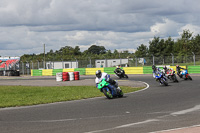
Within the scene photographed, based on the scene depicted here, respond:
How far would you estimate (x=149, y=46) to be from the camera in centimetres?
6284

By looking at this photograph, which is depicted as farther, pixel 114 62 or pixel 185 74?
pixel 114 62

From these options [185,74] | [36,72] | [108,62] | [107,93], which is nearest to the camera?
[107,93]

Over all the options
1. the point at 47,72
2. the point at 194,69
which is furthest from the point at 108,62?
the point at 194,69

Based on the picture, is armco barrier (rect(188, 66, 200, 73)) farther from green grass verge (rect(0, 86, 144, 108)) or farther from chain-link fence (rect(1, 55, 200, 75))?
green grass verge (rect(0, 86, 144, 108))

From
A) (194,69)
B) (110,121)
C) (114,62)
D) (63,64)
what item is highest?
(114,62)

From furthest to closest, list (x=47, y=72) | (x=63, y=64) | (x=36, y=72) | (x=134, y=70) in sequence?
(x=36, y=72), (x=47, y=72), (x=63, y=64), (x=134, y=70)

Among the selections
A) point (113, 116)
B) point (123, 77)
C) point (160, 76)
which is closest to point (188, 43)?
point (123, 77)

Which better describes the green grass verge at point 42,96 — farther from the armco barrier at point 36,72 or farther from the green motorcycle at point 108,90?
the armco barrier at point 36,72

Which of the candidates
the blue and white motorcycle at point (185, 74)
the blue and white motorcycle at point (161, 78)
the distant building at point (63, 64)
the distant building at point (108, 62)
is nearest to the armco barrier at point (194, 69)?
the blue and white motorcycle at point (185, 74)

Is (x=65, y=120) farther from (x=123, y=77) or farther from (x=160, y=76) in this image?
(x=123, y=77)

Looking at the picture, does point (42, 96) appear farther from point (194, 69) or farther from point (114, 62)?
point (114, 62)

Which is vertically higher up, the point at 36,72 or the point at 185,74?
the point at 185,74

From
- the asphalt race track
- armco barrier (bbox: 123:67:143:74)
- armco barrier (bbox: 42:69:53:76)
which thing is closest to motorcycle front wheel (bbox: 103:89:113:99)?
the asphalt race track

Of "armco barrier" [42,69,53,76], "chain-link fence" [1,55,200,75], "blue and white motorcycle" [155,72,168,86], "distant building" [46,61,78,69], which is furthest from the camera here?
"armco barrier" [42,69,53,76]
